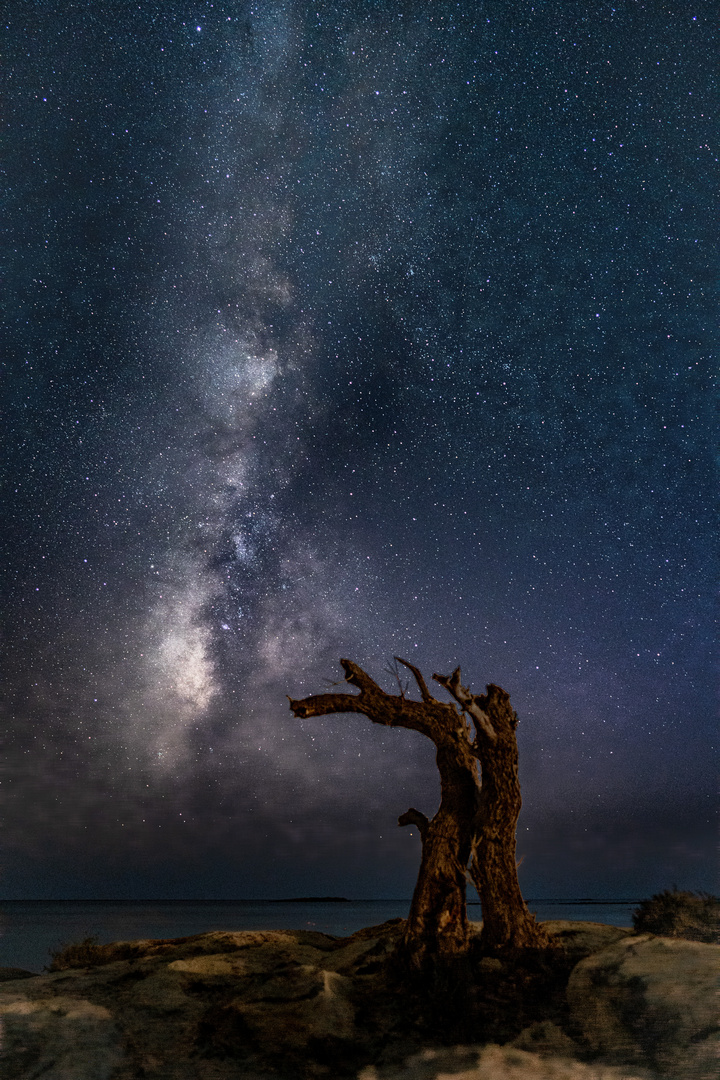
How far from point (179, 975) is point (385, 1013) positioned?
4.08m

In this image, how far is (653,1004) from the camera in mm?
11398

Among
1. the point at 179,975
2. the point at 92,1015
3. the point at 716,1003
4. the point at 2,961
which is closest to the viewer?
the point at 716,1003


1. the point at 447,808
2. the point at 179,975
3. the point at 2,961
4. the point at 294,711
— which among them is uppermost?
the point at 294,711

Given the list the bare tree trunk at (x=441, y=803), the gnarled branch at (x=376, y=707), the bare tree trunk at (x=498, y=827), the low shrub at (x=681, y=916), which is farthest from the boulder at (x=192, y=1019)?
the low shrub at (x=681, y=916)

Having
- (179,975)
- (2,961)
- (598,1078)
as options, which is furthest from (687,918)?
(2,961)

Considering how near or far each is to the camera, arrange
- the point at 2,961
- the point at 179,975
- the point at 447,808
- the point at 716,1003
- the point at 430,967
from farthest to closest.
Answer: the point at 2,961
the point at 447,808
the point at 179,975
the point at 430,967
the point at 716,1003

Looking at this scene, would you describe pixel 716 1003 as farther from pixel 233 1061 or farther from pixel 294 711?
pixel 294 711

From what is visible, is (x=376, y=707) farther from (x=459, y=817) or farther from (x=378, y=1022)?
(x=378, y=1022)

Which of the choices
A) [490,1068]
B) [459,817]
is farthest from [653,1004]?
[459,817]

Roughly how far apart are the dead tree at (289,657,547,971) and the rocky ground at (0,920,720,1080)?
2.29 ft

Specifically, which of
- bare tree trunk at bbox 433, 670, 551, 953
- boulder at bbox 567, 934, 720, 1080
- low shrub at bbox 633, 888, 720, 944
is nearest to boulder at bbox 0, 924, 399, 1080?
bare tree trunk at bbox 433, 670, 551, 953

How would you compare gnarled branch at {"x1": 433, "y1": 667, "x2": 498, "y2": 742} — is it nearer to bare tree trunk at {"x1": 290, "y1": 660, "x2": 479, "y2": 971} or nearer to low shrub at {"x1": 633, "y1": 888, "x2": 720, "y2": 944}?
bare tree trunk at {"x1": 290, "y1": 660, "x2": 479, "y2": 971}

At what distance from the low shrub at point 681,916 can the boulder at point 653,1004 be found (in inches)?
280

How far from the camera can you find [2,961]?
128 ft
